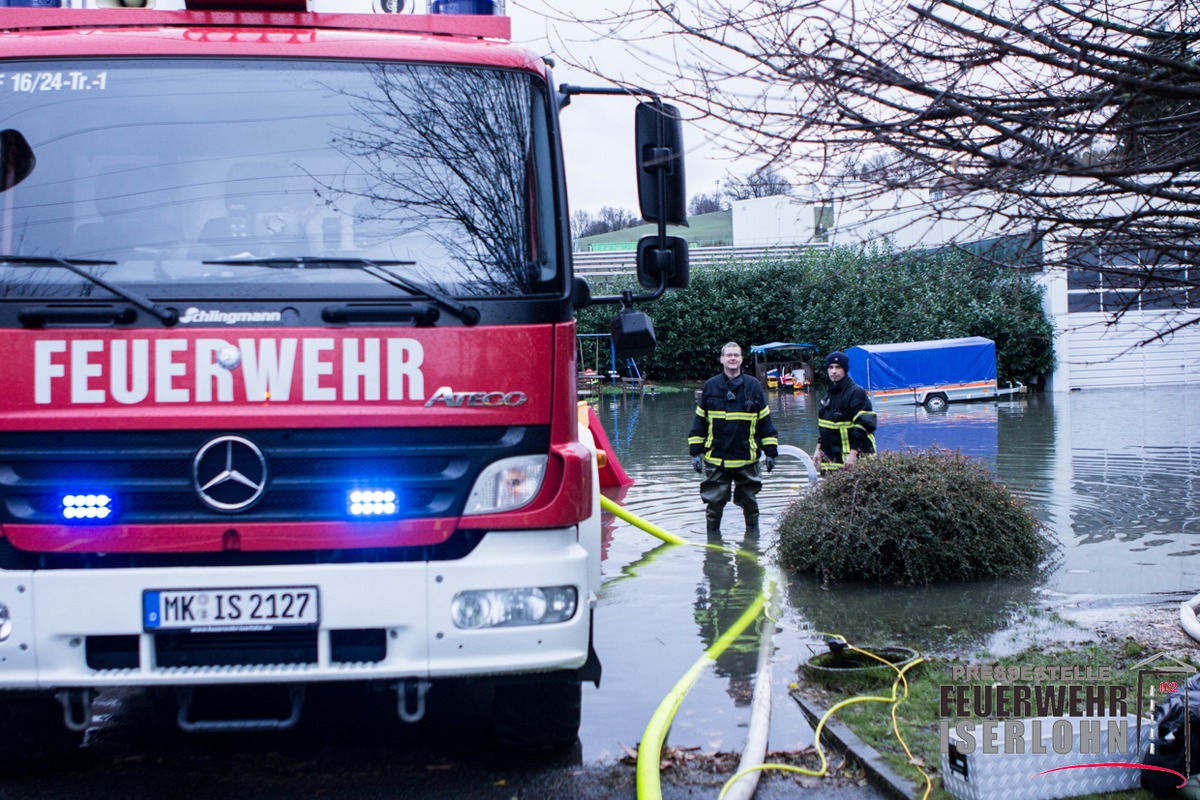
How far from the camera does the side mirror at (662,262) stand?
4578 millimetres

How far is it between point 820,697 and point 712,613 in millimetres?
2011

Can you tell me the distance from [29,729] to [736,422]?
6661mm

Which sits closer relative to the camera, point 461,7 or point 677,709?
point 461,7

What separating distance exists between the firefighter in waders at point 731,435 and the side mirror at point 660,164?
5.22 metres

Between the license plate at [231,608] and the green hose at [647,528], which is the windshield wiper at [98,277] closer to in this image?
the license plate at [231,608]

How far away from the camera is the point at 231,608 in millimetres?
3688

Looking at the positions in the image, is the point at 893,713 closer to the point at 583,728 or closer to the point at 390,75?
the point at 583,728

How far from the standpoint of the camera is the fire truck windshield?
386 cm

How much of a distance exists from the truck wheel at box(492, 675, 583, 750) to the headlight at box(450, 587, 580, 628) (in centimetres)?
65

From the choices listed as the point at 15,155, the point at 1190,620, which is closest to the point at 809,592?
the point at 1190,620

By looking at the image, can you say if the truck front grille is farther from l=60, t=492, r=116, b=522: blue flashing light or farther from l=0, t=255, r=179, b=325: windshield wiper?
l=0, t=255, r=179, b=325: windshield wiper

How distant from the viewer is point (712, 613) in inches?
280

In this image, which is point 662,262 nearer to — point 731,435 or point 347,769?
point 347,769

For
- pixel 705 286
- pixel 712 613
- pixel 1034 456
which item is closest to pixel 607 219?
pixel 705 286
